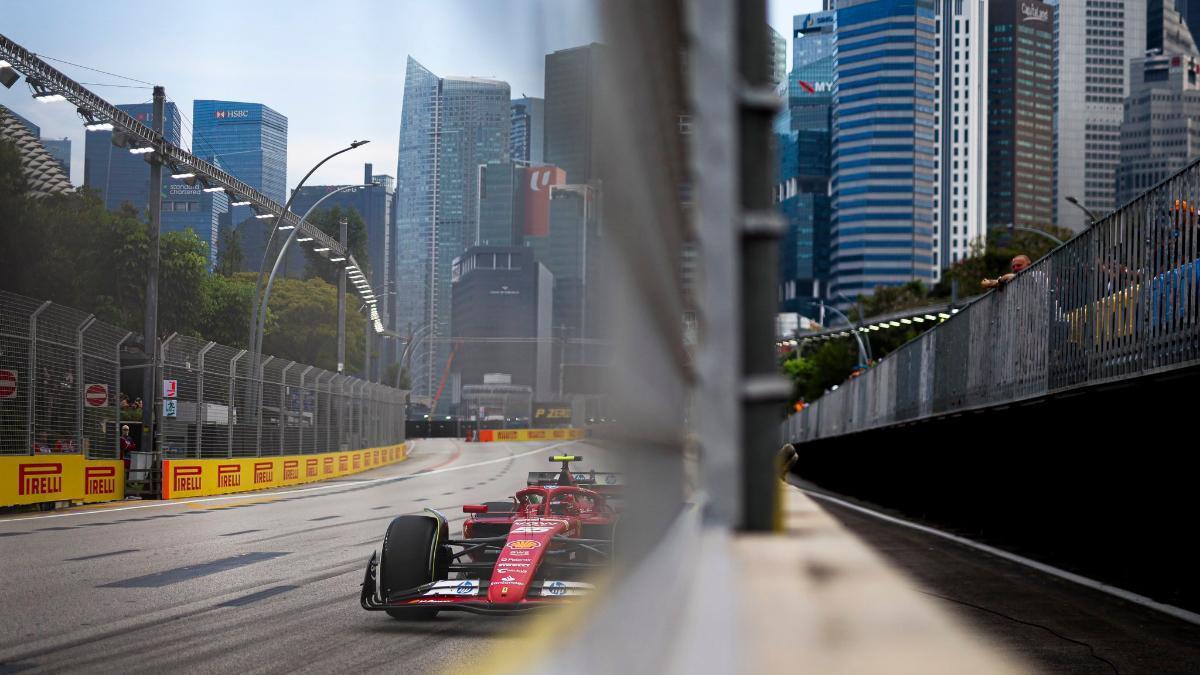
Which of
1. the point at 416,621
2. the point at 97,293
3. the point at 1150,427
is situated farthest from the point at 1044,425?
the point at 97,293

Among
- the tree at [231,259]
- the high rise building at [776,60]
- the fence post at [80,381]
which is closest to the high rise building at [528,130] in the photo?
the high rise building at [776,60]

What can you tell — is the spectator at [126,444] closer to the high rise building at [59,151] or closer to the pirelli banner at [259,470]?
the pirelli banner at [259,470]

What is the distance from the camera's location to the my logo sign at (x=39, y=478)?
776 inches

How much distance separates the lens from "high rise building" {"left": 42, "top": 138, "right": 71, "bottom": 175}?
2577 centimetres

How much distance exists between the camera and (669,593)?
1.64m

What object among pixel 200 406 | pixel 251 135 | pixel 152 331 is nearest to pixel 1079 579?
pixel 251 135

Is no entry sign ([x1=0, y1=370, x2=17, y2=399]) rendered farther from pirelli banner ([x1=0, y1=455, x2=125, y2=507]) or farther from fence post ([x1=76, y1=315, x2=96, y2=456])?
fence post ([x1=76, y1=315, x2=96, y2=456])

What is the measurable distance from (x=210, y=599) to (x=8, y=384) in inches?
453

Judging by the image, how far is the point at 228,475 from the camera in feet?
92.0

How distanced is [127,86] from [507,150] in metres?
3.84

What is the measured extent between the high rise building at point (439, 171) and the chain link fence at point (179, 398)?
1343 cm

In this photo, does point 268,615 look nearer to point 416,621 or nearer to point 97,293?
point 416,621

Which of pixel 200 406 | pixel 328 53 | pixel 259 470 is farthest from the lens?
pixel 259 470

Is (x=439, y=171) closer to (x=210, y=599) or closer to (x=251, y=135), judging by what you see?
(x=251, y=135)
